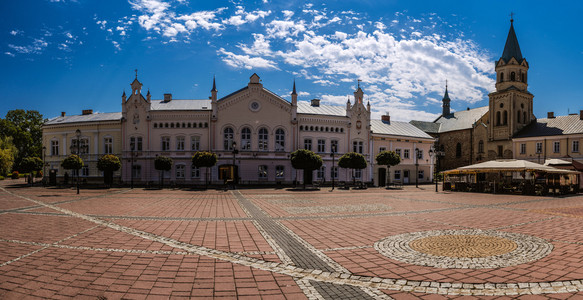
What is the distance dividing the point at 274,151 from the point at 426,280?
32935 mm

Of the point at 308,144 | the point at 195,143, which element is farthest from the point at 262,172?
the point at 195,143

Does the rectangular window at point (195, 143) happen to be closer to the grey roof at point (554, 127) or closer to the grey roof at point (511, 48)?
the grey roof at point (554, 127)

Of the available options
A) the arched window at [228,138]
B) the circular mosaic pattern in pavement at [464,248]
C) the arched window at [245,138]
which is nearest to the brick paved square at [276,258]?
the circular mosaic pattern in pavement at [464,248]

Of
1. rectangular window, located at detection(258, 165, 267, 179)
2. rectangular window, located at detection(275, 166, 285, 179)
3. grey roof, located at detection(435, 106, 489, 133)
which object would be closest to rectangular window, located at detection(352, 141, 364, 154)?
rectangular window, located at detection(275, 166, 285, 179)

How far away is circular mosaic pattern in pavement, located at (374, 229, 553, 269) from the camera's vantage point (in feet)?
21.9

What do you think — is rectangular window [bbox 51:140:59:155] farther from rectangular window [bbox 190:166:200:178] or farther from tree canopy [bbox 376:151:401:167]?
tree canopy [bbox 376:151:401:167]

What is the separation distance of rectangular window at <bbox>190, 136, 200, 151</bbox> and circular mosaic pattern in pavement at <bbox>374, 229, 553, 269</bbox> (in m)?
32.1

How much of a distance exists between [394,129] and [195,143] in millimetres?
28633

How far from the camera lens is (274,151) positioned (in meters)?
38.2

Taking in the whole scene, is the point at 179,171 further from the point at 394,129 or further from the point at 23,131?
the point at 23,131

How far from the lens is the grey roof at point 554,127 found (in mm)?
41688

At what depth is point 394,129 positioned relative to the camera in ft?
157

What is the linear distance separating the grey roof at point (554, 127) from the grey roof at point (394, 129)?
14017 millimetres

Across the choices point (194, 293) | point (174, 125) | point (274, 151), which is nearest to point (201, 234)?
point (194, 293)
